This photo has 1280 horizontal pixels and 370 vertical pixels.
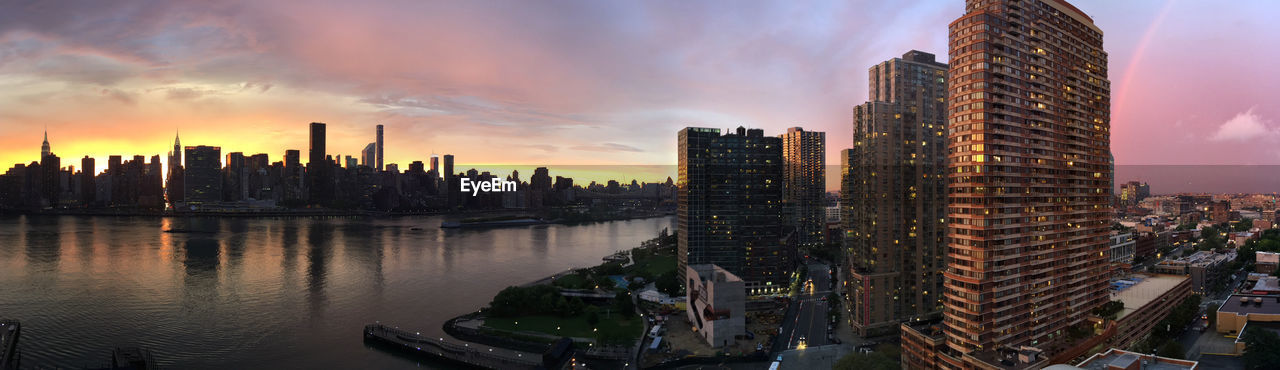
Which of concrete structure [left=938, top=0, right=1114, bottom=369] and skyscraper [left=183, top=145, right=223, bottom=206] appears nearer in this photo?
concrete structure [left=938, top=0, right=1114, bottom=369]

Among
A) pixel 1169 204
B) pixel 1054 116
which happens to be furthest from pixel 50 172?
pixel 1169 204

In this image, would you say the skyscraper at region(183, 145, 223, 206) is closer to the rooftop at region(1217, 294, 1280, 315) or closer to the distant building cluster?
the distant building cluster

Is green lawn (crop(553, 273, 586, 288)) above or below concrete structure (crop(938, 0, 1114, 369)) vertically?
below

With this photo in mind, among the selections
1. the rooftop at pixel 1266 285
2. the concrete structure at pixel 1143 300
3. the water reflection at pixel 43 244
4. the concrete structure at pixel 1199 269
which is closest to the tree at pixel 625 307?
the concrete structure at pixel 1143 300

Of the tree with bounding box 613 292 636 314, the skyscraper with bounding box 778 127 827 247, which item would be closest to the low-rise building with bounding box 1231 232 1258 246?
the skyscraper with bounding box 778 127 827 247

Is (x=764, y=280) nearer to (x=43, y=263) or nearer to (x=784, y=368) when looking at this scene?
(x=784, y=368)

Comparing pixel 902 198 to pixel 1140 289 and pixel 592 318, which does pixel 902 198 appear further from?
pixel 592 318

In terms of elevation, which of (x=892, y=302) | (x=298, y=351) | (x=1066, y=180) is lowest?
(x=298, y=351)
